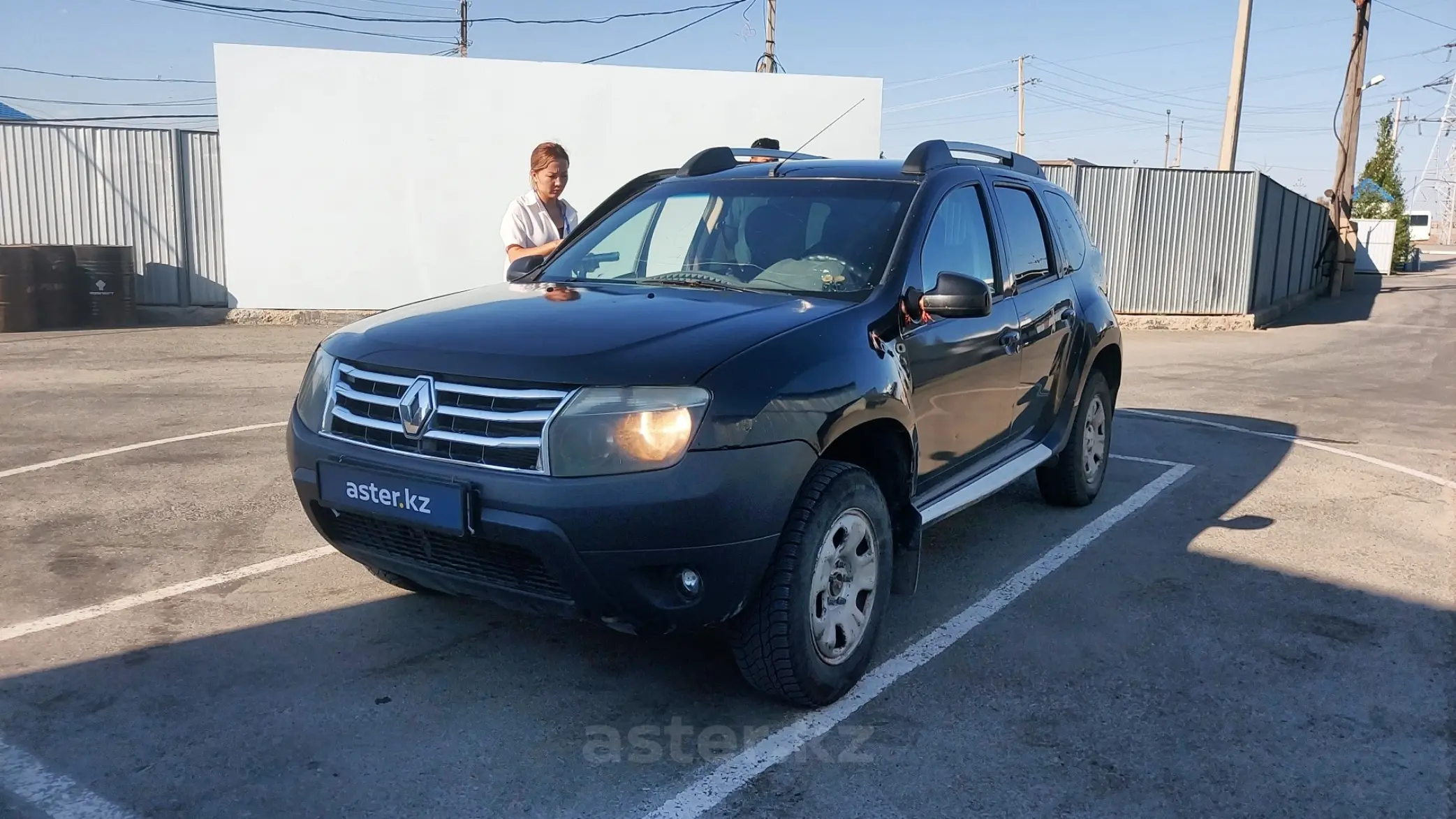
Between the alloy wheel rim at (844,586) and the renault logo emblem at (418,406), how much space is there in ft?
4.03

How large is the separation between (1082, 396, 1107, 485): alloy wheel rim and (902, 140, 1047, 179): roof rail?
1.36 metres

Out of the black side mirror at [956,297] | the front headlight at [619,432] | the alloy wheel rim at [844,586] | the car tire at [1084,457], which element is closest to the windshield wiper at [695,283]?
the black side mirror at [956,297]

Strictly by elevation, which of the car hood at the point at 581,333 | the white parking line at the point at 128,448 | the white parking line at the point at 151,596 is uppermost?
the car hood at the point at 581,333

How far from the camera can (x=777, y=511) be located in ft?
10.5

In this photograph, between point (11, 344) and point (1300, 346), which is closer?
point (11, 344)

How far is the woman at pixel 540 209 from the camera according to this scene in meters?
6.49

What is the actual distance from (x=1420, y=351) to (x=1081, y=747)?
14411mm

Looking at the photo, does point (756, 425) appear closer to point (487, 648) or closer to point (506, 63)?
point (487, 648)

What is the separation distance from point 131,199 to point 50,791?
14.4 meters

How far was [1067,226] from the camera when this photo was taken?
19.6ft

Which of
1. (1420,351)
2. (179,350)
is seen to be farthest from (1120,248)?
(179,350)

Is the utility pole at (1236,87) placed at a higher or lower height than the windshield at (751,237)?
higher

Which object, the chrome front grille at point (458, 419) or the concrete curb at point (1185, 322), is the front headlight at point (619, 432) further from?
the concrete curb at point (1185, 322)

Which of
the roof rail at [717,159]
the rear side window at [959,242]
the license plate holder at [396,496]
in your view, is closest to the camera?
the license plate holder at [396,496]
